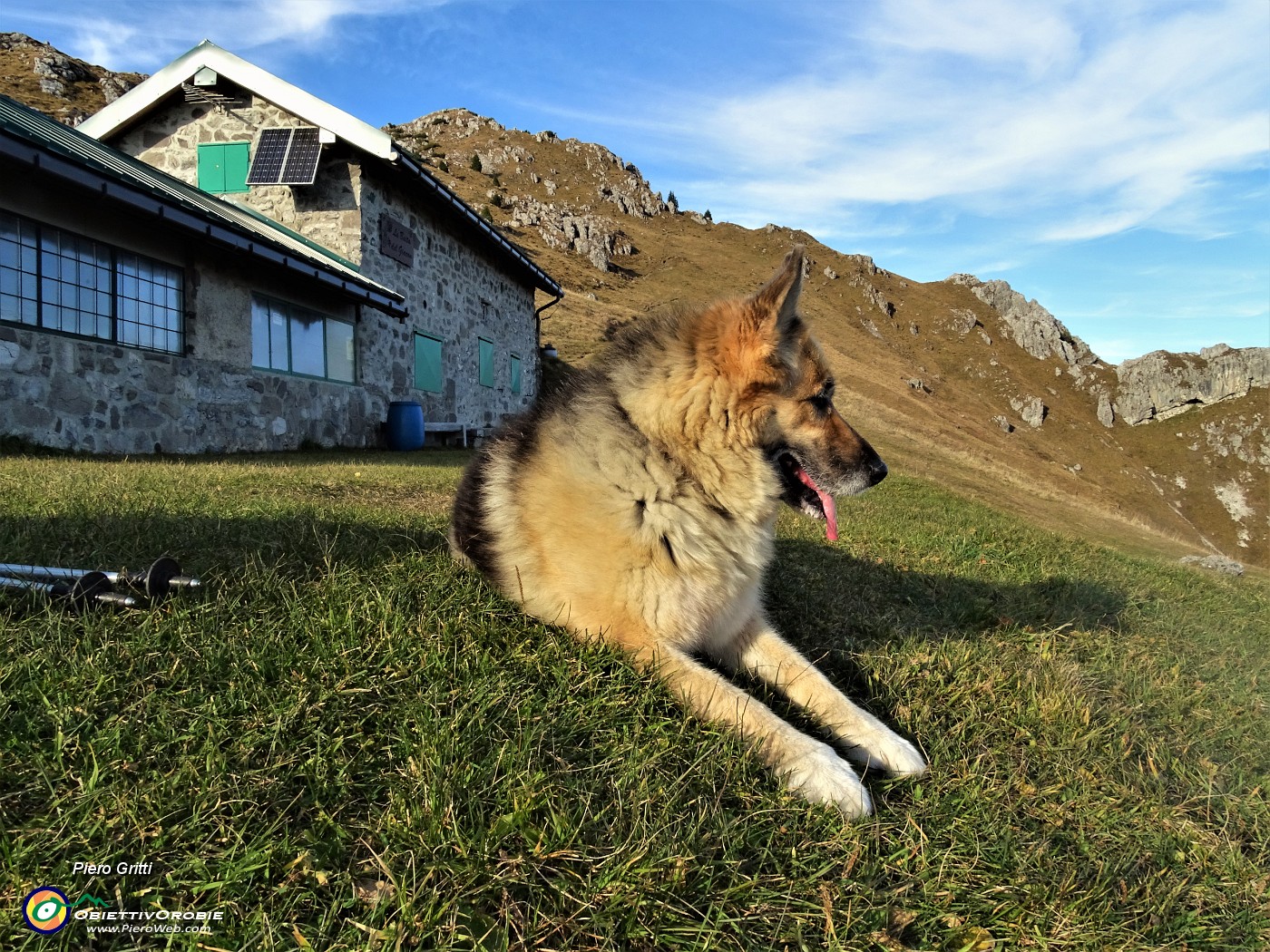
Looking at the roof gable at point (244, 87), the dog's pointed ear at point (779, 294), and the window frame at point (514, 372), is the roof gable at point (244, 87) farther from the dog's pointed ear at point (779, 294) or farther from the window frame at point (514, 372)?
the dog's pointed ear at point (779, 294)

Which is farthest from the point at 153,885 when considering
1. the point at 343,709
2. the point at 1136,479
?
the point at 1136,479

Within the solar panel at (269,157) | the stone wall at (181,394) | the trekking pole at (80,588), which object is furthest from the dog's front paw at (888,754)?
the solar panel at (269,157)

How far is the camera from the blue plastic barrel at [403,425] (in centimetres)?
1478

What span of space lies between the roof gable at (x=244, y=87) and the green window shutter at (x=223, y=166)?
48.0 inches

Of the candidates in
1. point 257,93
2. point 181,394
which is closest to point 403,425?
point 181,394

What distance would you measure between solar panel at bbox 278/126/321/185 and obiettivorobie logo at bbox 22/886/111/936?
15.1m

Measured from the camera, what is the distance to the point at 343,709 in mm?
1972

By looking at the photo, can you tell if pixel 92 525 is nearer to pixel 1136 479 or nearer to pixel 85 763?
pixel 85 763

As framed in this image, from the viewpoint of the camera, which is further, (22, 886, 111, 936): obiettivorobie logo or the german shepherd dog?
the german shepherd dog

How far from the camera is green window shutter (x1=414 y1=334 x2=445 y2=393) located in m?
16.7

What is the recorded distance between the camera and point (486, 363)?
20.8 meters

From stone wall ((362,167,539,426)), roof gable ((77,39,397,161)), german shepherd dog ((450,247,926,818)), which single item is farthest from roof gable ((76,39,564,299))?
german shepherd dog ((450,247,926,818))

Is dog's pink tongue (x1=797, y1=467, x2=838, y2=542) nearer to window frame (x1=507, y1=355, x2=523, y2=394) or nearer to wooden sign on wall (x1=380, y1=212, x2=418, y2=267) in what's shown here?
wooden sign on wall (x1=380, y1=212, x2=418, y2=267)

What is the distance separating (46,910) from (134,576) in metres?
1.43
